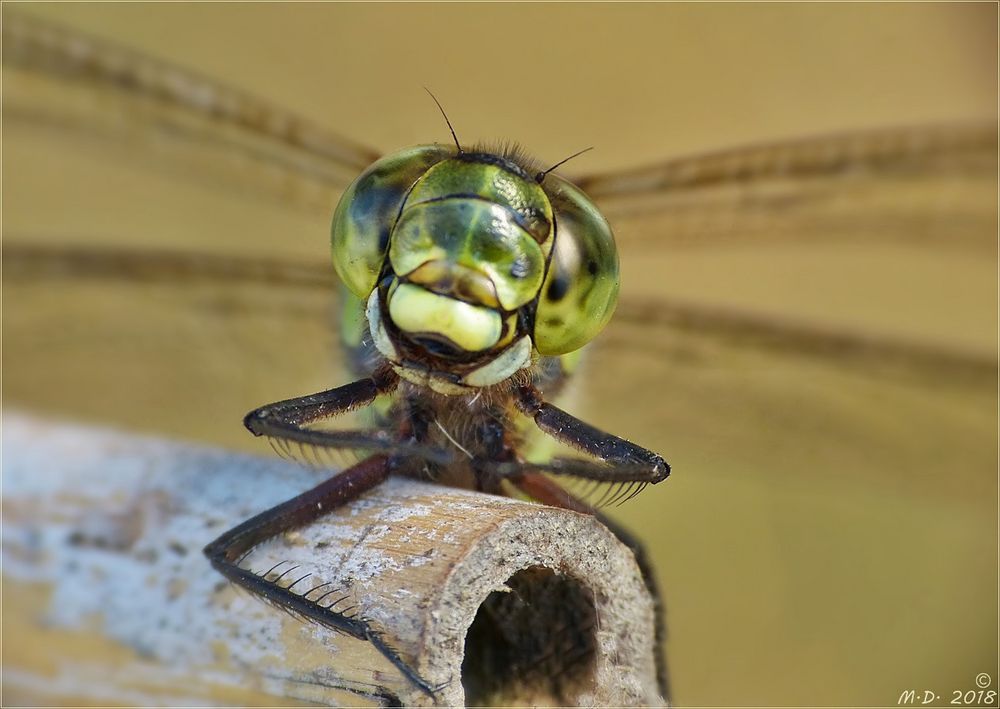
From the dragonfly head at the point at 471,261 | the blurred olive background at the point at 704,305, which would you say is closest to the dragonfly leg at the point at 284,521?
the dragonfly head at the point at 471,261

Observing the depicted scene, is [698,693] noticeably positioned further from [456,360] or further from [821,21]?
[821,21]

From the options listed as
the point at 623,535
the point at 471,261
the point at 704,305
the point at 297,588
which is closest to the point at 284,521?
the point at 297,588

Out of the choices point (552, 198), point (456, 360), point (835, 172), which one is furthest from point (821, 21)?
point (456, 360)

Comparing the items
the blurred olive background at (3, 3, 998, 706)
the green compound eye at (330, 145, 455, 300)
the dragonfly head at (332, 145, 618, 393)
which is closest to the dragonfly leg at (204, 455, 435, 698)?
the dragonfly head at (332, 145, 618, 393)

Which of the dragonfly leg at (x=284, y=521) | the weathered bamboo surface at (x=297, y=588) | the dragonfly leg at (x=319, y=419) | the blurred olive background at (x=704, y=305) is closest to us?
the weathered bamboo surface at (x=297, y=588)

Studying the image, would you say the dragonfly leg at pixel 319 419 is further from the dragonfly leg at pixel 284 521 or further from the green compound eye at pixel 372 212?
the green compound eye at pixel 372 212

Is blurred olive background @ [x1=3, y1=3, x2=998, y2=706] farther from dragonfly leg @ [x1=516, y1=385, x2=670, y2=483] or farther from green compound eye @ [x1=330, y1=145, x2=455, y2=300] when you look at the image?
dragonfly leg @ [x1=516, y1=385, x2=670, y2=483]
